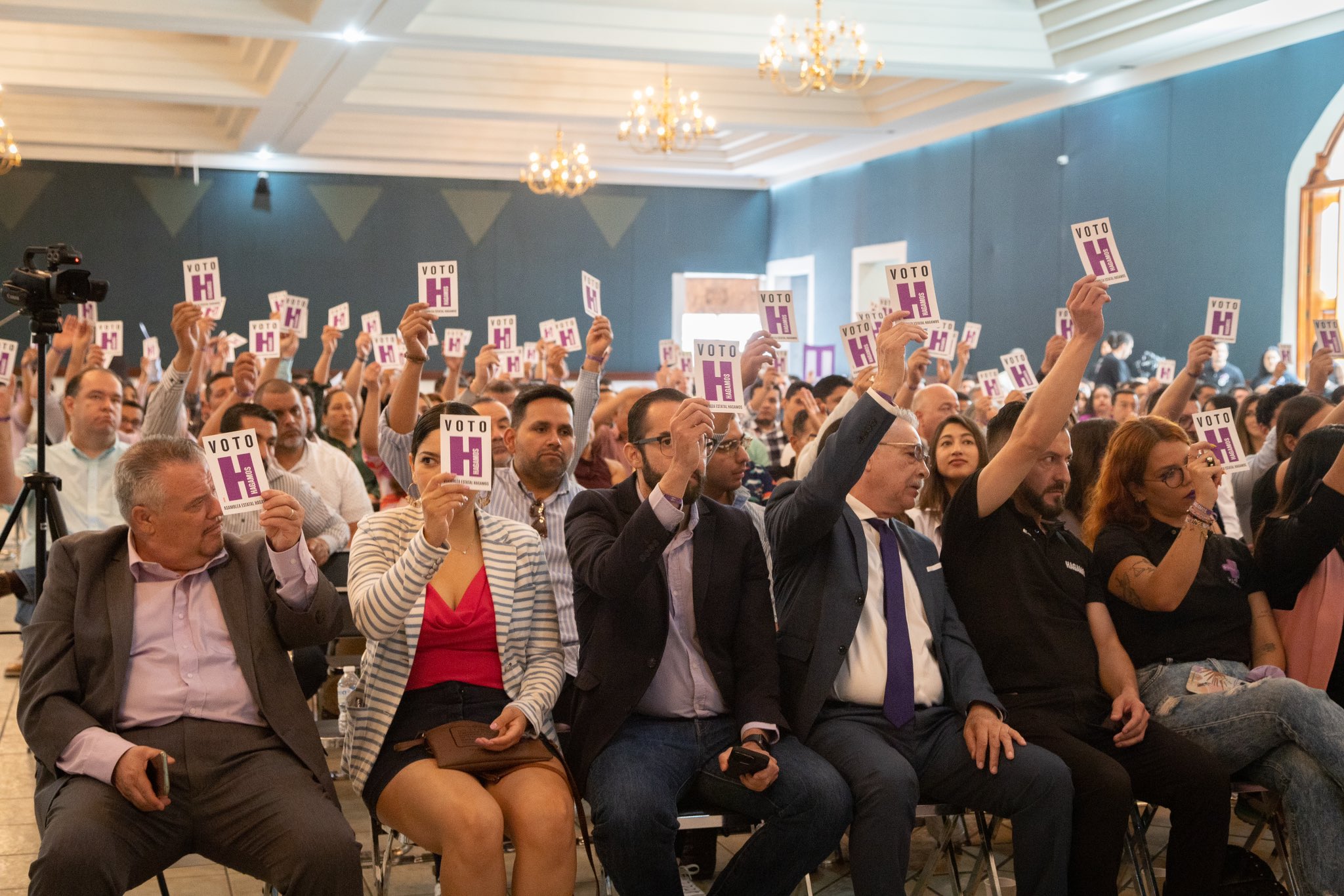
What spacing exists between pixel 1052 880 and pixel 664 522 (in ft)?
3.89

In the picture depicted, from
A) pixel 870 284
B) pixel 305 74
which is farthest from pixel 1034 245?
pixel 305 74

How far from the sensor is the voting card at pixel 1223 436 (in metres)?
3.91

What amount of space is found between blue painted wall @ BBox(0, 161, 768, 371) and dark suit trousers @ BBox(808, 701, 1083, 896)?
1422cm

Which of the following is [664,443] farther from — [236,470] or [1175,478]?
[1175,478]

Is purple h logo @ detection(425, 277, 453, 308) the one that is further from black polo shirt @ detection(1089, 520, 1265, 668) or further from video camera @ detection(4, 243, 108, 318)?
black polo shirt @ detection(1089, 520, 1265, 668)

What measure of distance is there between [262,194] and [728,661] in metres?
14.8

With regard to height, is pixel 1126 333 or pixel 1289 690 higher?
→ pixel 1126 333

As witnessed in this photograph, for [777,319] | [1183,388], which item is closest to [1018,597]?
[777,319]

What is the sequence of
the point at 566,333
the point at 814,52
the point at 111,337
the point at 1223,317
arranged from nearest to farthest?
the point at 1223,317 → the point at 566,333 → the point at 111,337 → the point at 814,52

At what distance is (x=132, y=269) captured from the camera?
1567cm

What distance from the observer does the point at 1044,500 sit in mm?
3279

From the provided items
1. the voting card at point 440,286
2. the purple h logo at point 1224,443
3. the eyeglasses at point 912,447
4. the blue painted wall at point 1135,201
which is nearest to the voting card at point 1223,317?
the purple h logo at point 1224,443

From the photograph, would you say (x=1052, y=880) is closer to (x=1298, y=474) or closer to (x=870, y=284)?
(x=1298, y=474)

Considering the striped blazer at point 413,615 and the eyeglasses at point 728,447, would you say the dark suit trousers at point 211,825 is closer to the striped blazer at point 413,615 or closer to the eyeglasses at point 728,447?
the striped blazer at point 413,615
